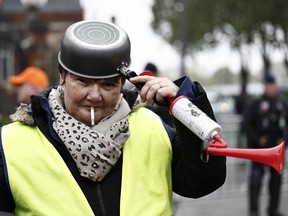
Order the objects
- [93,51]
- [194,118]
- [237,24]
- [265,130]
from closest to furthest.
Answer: [194,118]
[93,51]
[265,130]
[237,24]

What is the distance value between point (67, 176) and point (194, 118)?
0.51m

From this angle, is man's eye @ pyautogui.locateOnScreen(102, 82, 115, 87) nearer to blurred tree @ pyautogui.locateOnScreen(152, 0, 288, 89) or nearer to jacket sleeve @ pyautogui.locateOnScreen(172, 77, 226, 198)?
jacket sleeve @ pyautogui.locateOnScreen(172, 77, 226, 198)

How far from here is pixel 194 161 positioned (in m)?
2.68

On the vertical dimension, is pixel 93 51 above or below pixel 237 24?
above

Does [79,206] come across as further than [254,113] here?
No

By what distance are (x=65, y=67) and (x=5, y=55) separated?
37.6 m

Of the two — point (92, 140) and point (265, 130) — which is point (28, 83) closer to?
point (265, 130)

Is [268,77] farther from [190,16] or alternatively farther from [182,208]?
[190,16]

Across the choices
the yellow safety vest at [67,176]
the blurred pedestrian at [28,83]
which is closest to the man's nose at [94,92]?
the yellow safety vest at [67,176]

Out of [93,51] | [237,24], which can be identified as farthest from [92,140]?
[237,24]

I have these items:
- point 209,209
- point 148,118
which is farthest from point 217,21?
point 148,118

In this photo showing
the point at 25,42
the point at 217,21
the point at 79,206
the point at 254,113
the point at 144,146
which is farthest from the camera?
the point at 217,21

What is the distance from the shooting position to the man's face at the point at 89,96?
2.67 metres

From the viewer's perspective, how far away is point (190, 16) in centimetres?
4053
